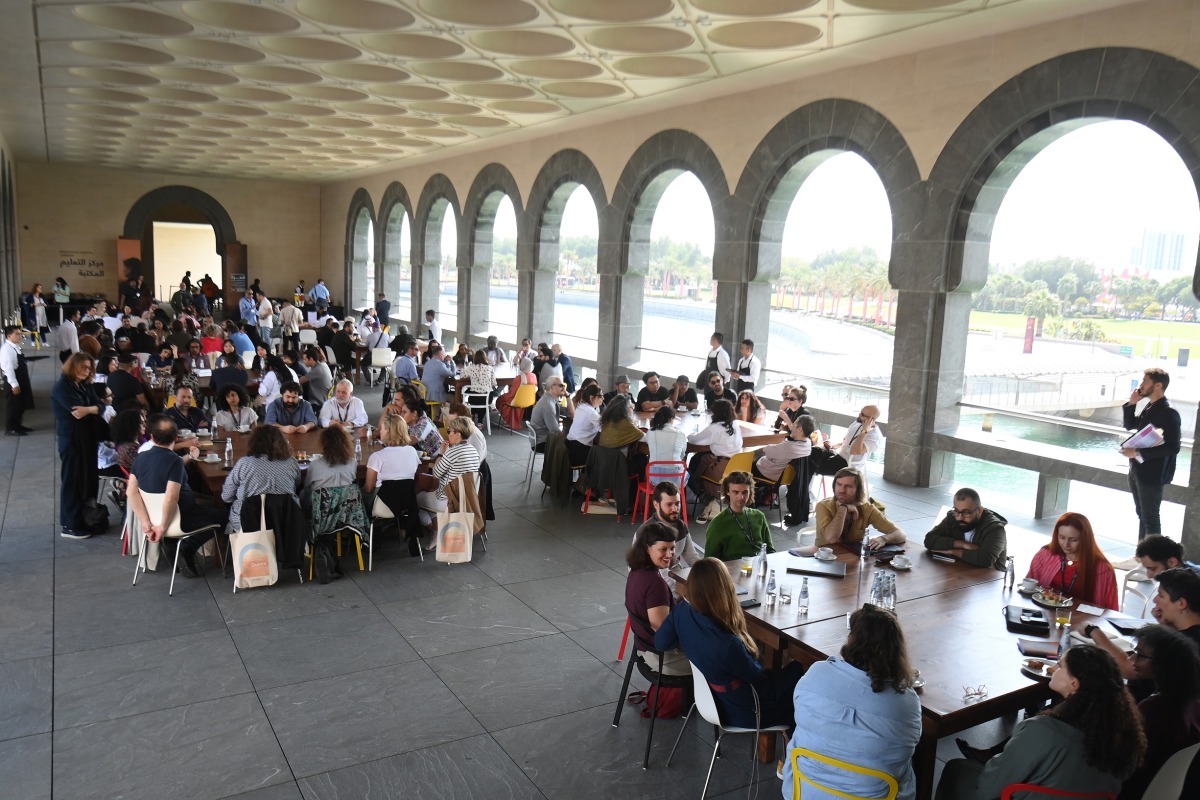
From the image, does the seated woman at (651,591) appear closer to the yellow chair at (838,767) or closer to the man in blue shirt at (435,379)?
the yellow chair at (838,767)

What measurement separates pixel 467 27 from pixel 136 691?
6.59 metres

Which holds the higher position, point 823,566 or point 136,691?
point 823,566

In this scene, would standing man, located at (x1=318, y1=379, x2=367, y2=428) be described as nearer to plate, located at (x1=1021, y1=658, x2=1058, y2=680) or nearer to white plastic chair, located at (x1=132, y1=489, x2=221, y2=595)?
white plastic chair, located at (x1=132, y1=489, x2=221, y2=595)

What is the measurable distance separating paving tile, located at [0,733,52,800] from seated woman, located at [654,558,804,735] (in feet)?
9.05

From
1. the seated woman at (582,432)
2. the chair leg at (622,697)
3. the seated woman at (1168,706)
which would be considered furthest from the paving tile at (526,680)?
the seated woman at (582,432)

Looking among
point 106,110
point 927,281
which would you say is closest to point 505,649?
point 927,281

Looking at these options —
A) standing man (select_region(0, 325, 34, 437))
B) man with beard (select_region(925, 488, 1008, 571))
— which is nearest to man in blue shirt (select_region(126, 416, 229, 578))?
man with beard (select_region(925, 488, 1008, 571))

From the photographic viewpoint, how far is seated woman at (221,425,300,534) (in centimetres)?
565

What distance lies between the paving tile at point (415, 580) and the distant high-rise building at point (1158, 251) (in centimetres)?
1235

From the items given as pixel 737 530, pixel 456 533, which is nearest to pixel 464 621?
pixel 456 533

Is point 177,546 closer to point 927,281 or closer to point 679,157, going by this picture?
point 927,281

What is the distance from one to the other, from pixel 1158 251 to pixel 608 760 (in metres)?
16.7

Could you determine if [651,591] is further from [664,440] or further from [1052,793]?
[664,440]

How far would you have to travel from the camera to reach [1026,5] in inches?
279
